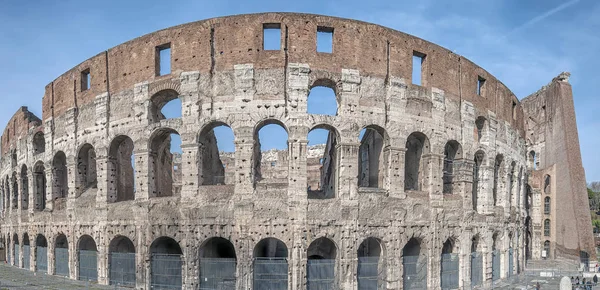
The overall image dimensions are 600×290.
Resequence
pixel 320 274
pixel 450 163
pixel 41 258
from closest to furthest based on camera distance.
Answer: pixel 320 274, pixel 450 163, pixel 41 258

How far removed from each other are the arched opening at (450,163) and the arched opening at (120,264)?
11861 mm

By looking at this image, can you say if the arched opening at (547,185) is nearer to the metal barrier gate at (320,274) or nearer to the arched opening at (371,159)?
the arched opening at (371,159)

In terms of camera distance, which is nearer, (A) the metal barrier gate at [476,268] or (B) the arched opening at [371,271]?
(B) the arched opening at [371,271]

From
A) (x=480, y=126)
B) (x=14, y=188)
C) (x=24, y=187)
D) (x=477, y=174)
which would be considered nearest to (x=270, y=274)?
(x=477, y=174)

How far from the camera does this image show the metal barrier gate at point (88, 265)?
52.9 ft

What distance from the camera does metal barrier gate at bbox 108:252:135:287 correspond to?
14.9m

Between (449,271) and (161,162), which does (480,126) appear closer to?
(449,271)

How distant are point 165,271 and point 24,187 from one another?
12876mm

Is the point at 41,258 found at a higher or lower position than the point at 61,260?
lower

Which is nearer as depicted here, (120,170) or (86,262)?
(86,262)

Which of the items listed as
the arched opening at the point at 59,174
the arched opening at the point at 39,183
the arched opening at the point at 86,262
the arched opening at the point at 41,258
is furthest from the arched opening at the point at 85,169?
the arched opening at the point at 41,258

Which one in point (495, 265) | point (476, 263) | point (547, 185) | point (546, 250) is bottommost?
point (546, 250)

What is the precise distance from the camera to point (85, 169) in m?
17.6

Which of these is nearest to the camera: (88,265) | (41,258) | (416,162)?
(88,265)
